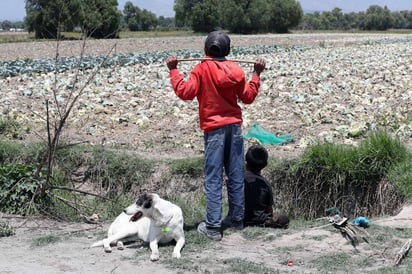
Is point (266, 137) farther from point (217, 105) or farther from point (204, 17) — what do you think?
point (204, 17)

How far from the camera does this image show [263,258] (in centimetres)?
492

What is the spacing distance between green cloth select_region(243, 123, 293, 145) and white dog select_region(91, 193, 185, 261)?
364 centimetres

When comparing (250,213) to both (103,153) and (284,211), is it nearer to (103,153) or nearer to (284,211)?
(284,211)

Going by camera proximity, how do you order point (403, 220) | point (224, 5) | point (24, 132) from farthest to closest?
1. point (224, 5)
2. point (24, 132)
3. point (403, 220)

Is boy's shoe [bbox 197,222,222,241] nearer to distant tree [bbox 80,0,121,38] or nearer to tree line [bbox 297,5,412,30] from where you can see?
distant tree [bbox 80,0,121,38]

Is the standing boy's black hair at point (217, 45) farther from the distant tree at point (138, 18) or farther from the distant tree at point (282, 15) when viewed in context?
the distant tree at point (138, 18)

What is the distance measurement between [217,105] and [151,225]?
3.82 ft

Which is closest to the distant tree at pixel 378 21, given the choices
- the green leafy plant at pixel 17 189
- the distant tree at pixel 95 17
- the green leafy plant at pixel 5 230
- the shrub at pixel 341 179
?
the distant tree at pixel 95 17

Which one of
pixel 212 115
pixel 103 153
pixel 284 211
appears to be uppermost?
pixel 212 115

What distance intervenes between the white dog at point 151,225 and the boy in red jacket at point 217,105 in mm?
406

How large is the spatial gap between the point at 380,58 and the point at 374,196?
14.8 meters

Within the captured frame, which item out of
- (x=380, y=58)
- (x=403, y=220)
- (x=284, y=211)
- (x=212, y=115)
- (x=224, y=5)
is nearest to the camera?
(x=212, y=115)

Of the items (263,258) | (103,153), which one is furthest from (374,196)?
(103,153)

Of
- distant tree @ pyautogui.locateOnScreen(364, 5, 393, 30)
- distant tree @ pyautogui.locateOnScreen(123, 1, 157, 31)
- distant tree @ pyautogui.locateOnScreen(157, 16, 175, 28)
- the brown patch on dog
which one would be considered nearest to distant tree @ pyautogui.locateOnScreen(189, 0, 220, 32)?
distant tree @ pyautogui.locateOnScreen(123, 1, 157, 31)
